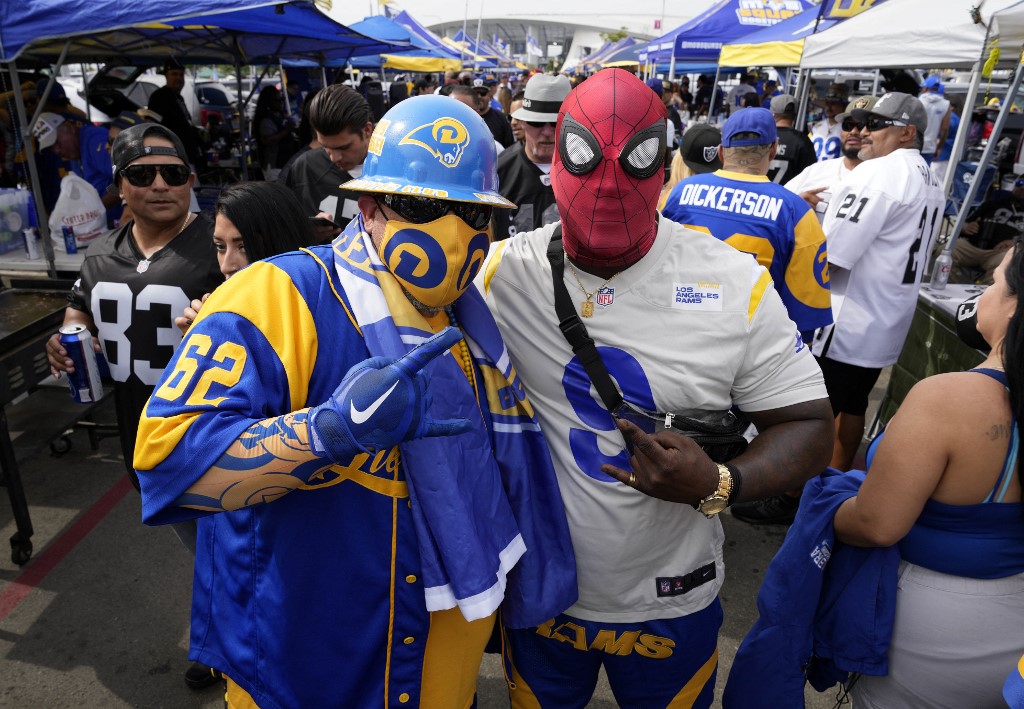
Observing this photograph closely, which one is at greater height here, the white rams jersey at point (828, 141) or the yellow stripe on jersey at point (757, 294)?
the yellow stripe on jersey at point (757, 294)

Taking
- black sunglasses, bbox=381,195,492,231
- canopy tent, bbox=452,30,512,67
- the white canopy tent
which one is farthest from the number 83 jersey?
canopy tent, bbox=452,30,512,67

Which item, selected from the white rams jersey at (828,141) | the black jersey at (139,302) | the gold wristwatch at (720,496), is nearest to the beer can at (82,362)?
the black jersey at (139,302)

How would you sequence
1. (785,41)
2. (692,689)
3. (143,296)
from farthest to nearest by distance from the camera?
(785,41), (143,296), (692,689)

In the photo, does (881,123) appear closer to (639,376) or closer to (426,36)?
(639,376)

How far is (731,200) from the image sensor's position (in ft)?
10.3

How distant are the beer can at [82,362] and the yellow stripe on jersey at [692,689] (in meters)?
2.27

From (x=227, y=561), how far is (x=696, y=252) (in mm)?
1206

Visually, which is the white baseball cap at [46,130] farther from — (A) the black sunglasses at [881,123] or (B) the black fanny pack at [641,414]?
(A) the black sunglasses at [881,123]

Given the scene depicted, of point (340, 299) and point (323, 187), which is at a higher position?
point (340, 299)

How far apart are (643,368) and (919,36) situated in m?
5.13

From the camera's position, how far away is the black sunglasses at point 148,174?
101 inches

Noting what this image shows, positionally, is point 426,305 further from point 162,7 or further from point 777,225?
point 162,7

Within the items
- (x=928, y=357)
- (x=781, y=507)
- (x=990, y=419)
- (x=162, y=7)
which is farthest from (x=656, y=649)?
(x=162, y=7)

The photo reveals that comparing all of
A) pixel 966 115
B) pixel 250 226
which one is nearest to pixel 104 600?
pixel 250 226
